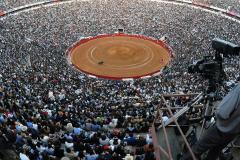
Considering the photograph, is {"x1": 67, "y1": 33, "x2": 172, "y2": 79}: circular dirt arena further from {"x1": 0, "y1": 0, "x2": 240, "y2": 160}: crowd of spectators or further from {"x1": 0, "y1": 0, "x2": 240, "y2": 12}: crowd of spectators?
{"x1": 0, "y1": 0, "x2": 240, "y2": 12}: crowd of spectators

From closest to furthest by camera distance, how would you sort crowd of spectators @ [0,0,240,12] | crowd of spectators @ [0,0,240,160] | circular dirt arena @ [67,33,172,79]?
crowd of spectators @ [0,0,240,160] → circular dirt arena @ [67,33,172,79] → crowd of spectators @ [0,0,240,12]

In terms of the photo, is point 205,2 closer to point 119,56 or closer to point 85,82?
point 119,56

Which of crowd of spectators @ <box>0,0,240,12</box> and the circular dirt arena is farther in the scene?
crowd of spectators @ <box>0,0,240,12</box>

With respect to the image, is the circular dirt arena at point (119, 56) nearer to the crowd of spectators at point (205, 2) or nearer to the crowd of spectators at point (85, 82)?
the crowd of spectators at point (85, 82)

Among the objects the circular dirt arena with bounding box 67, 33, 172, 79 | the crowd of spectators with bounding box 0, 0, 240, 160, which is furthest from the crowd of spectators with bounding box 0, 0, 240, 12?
the circular dirt arena with bounding box 67, 33, 172, 79

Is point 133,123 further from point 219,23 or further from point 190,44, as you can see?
point 219,23

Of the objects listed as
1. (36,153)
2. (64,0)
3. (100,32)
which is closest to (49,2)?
(64,0)

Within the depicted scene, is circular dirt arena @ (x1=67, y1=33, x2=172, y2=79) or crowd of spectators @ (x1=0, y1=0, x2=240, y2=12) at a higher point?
crowd of spectators @ (x1=0, y1=0, x2=240, y2=12)
